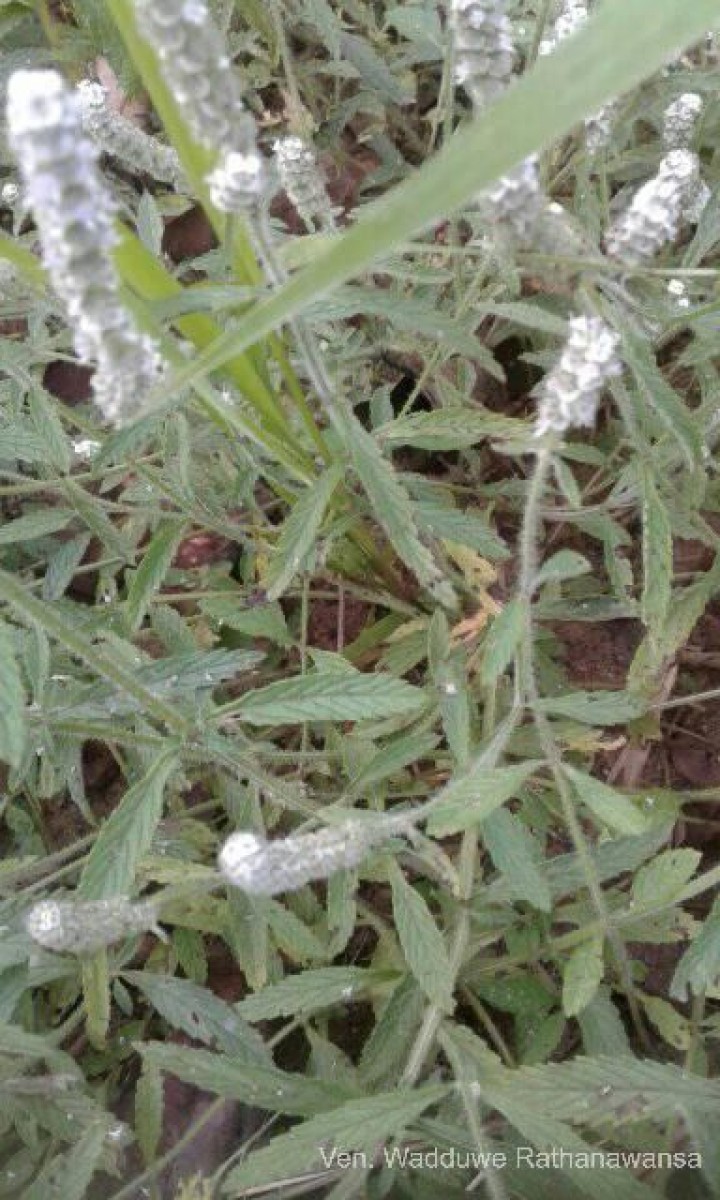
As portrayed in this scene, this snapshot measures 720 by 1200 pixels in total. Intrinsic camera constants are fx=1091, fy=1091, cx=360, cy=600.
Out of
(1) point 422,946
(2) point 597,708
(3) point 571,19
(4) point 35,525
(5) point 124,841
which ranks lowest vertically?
(1) point 422,946

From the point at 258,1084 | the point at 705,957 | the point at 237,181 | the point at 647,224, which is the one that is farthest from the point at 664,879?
the point at 237,181

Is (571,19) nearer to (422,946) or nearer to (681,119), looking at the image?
(681,119)

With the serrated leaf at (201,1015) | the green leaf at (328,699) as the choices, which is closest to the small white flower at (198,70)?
the green leaf at (328,699)

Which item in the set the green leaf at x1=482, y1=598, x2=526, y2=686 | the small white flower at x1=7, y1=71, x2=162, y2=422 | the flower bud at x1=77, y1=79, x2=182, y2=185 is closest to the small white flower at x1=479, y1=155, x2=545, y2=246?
the small white flower at x1=7, y1=71, x2=162, y2=422

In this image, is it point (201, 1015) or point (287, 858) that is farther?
point (201, 1015)

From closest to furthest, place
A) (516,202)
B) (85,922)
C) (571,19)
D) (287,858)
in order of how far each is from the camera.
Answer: (516,202)
(287,858)
(85,922)
(571,19)

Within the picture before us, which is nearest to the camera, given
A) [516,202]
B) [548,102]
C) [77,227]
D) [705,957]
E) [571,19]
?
[548,102]

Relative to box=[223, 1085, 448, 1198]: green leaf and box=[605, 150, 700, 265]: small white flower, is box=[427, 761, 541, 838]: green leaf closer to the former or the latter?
box=[223, 1085, 448, 1198]: green leaf
